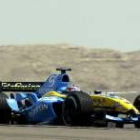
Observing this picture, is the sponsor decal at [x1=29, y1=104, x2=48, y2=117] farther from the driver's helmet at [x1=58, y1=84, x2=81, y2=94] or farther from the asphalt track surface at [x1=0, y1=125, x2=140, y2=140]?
the asphalt track surface at [x1=0, y1=125, x2=140, y2=140]

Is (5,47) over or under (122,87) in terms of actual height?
over

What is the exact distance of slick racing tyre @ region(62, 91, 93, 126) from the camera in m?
16.0

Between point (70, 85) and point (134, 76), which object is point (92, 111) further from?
point (134, 76)

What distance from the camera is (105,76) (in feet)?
356

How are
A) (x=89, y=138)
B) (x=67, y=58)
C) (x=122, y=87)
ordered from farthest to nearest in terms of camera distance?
(x=67, y=58)
(x=122, y=87)
(x=89, y=138)

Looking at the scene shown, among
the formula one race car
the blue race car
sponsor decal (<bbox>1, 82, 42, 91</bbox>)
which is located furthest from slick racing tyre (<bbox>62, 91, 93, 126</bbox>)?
sponsor decal (<bbox>1, 82, 42, 91</bbox>)

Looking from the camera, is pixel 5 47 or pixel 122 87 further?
pixel 5 47

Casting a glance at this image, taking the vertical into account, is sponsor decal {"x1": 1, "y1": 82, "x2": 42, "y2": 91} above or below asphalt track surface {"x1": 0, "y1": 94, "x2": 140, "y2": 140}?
above

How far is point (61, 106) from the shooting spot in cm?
1725

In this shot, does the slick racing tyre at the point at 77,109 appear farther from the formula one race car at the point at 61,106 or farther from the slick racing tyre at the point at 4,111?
the slick racing tyre at the point at 4,111

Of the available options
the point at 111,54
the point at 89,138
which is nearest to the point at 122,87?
the point at 111,54

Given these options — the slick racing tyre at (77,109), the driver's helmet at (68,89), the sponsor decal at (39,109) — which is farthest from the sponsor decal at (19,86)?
the slick racing tyre at (77,109)

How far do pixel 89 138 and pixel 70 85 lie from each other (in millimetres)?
6442

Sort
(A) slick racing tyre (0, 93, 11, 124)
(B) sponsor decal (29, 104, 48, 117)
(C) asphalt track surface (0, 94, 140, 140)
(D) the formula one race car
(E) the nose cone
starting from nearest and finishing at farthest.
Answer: (C) asphalt track surface (0, 94, 140, 140) → (D) the formula one race car → (E) the nose cone → (B) sponsor decal (29, 104, 48, 117) → (A) slick racing tyre (0, 93, 11, 124)
